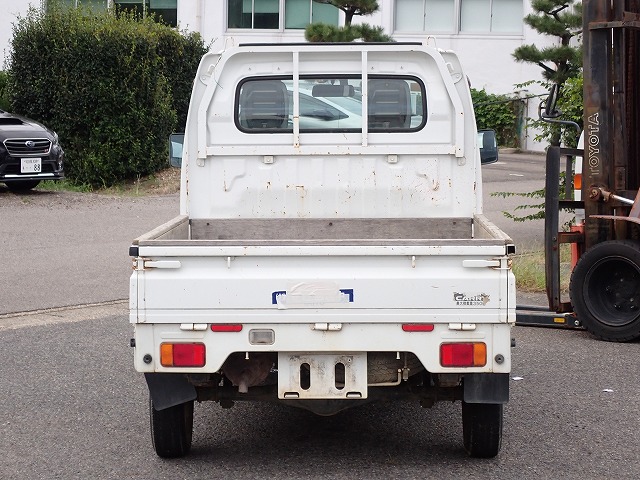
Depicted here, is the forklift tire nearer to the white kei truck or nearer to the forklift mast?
the forklift mast

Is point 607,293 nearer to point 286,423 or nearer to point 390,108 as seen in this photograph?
point 390,108

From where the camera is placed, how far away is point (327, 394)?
5.22 meters

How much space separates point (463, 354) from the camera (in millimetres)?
5145

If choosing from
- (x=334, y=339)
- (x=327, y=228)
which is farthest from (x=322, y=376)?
(x=327, y=228)

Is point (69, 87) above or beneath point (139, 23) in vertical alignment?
beneath

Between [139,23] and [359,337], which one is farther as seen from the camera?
[139,23]

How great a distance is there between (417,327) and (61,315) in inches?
209

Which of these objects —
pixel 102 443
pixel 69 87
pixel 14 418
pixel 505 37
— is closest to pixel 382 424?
pixel 102 443

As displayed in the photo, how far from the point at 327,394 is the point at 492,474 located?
37.2 inches

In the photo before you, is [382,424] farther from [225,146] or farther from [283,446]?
[225,146]

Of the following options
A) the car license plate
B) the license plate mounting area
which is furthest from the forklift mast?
the car license plate

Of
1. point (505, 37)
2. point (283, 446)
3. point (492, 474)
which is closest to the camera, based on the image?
point (492, 474)

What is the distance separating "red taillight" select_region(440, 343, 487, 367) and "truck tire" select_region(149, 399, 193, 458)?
1294 millimetres

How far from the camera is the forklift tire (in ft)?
27.8
